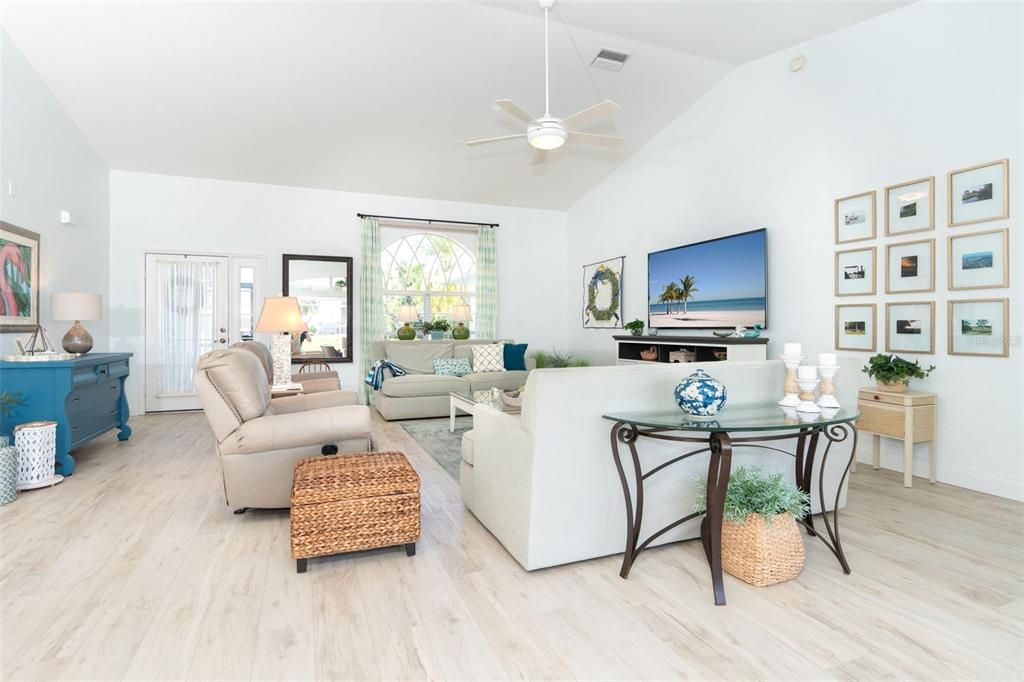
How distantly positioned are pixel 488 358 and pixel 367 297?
5.93 ft

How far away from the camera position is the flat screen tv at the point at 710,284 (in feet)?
16.0

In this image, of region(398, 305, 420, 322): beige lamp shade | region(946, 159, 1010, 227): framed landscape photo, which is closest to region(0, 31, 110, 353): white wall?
region(398, 305, 420, 322): beige lamp shade

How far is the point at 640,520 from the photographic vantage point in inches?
83.8

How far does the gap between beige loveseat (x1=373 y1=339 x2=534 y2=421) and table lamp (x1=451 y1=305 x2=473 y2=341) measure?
0.83 feet

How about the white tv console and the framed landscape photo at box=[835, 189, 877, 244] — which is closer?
the framed landscape photo at box=[835, 189, 877, 244]

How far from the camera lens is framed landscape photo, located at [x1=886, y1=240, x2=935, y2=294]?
11.8 ft

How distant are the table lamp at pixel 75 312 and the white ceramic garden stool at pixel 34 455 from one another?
939 mm

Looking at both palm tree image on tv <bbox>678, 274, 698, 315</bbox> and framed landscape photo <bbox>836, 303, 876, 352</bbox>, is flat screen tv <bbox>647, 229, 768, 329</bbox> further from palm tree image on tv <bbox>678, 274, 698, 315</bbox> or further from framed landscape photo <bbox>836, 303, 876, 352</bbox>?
framed landscape photo <bbox>836, 303, 876, 352</bbox>

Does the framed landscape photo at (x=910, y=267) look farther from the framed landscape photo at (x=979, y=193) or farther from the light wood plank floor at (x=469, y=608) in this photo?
the light wood plank floor at (x=469, y=608)

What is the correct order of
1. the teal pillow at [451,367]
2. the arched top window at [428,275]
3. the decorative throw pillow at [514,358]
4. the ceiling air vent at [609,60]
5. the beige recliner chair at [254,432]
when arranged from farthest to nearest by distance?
the arched top window at [428,275] → the decorative throw pillow at [514,358] → the teal pillow at [451,367] → the ceiling air vent at [609,60] → the beige recliner chair at [254,432]

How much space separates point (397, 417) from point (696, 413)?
428 cm

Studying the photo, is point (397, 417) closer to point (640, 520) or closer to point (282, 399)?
point (282, 399)

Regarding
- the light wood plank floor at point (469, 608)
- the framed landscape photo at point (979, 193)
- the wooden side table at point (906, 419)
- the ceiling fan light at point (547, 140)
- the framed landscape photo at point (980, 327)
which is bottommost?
the light wood plank floor at point (469, 608)

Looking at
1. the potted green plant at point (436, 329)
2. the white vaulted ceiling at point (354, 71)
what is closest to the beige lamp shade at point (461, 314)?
the potted green plant at point (436, 329)
